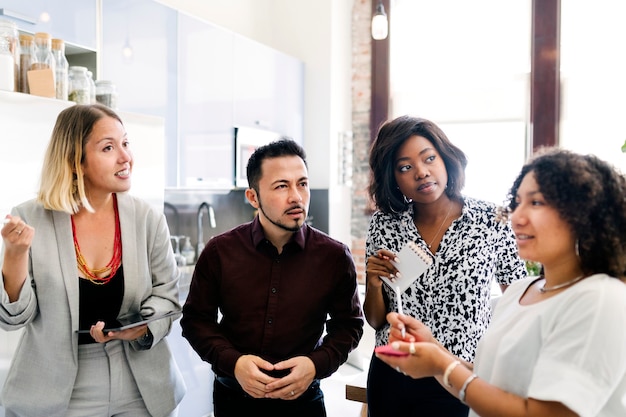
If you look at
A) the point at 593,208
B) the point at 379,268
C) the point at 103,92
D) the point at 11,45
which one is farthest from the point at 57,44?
the point at 593,208

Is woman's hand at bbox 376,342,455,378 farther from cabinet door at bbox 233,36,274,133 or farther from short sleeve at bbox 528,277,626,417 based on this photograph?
cabinet door at bbox 233,36,274,133

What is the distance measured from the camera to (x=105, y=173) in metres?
1.62

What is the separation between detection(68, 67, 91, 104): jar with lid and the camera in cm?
229

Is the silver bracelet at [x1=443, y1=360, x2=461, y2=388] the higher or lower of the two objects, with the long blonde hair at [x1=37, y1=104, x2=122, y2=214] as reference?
lower

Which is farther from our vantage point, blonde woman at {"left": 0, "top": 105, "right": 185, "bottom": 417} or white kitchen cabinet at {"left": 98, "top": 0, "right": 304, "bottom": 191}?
white kitchen cabinet at {"left": 98, "top": 0, "right": 304, "bottom": 191}

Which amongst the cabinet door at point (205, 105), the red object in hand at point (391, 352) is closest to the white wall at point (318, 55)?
the cabinet door at point (205, 105)

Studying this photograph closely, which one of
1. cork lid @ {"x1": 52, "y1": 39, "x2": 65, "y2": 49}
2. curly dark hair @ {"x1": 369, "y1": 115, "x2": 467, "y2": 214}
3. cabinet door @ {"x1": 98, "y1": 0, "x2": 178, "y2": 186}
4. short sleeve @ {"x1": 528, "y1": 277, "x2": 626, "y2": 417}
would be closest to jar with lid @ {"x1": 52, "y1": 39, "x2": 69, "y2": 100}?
cork lid @ {"x1": 52, "y1": 39, "x2": 65, "y2": 49}

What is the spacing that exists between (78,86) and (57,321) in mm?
1156

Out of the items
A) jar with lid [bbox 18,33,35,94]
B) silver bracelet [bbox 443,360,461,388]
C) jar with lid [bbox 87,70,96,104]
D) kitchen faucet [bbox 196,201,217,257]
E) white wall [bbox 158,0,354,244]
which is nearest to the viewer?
silver bracelet [bbox 443,360,461,388]

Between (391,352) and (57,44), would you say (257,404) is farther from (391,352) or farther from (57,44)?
(57,44)

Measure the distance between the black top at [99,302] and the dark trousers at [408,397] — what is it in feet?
2.56

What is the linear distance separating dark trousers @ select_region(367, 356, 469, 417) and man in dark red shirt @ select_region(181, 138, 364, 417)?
0.13m

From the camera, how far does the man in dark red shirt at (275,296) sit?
164 cm

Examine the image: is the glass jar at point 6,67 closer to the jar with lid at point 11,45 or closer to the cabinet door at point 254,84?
the jar with lid at point 11,45
